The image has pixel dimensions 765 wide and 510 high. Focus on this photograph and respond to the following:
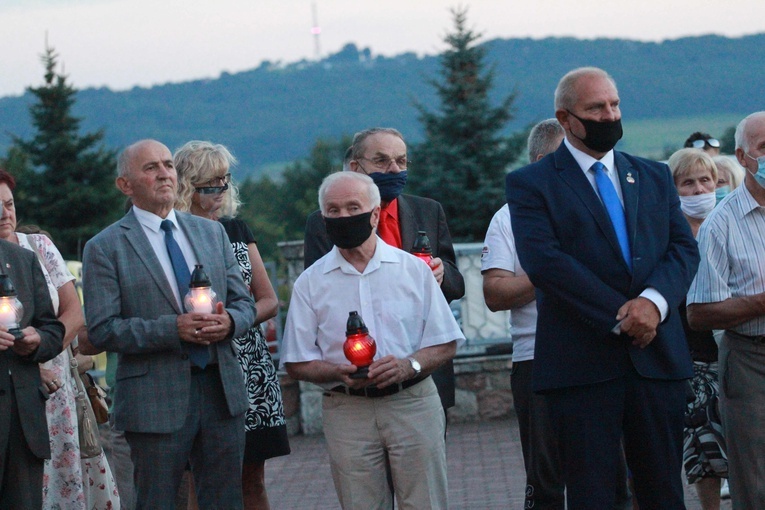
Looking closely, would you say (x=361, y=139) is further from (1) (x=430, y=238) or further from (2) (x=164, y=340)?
(2) (x=164, y=340)

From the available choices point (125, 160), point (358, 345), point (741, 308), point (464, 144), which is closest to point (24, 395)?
point (125, 160)

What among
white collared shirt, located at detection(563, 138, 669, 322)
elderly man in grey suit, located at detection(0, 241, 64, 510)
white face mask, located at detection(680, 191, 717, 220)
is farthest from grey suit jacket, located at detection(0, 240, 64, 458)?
white face mask, located at detection(680, 191, 717, 220)

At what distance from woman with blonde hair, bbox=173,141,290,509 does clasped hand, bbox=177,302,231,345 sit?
83 cm

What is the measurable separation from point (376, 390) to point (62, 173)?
29781 millimetres

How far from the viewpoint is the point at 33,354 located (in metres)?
5.35

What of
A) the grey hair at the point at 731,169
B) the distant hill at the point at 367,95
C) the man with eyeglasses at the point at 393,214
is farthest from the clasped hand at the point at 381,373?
the distant hill at the point at 367,95

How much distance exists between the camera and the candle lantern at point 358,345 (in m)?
4.90

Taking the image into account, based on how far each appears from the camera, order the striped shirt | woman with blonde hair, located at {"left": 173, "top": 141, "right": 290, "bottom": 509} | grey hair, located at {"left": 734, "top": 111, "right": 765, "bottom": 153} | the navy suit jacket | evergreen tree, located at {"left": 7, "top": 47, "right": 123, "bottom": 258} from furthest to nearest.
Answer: evergreen tree, located at {"left": 7, "top": 47, "right": 123, "bottom": 258}
woman with blonde hair, located at {"left": 173, "top": 141, "right": 290, "bottom": 509}
grey hair, located at {"left": 734, "top": 111, "right": 765, "bottom": 153}
the striped shirt
the navy suit jacket

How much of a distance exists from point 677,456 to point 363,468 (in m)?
1.31

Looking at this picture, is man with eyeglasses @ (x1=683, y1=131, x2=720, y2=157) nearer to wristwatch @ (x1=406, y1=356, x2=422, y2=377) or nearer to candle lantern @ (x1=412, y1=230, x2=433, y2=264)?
candle lantern @ (x1=412, y1=230, x2=433, y2=264)

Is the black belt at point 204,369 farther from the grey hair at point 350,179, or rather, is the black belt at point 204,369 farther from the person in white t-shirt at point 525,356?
the person in white t-shirt at point 525,356

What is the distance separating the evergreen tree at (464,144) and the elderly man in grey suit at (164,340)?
2118 cm

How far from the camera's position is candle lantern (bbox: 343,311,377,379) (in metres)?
4.90

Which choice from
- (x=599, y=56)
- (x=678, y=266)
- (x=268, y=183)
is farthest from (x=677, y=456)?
(x=599, y=56)
